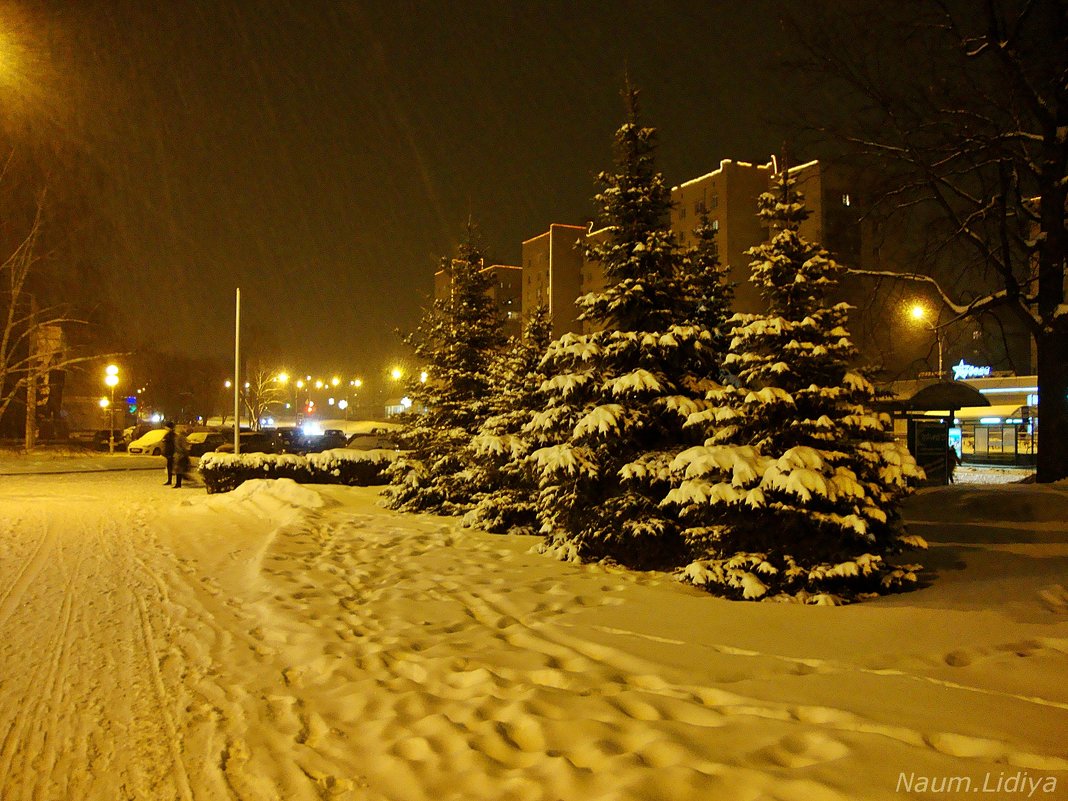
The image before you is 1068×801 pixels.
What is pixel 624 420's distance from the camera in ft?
37.1

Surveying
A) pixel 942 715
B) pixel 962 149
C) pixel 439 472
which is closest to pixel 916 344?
pixel 962 149

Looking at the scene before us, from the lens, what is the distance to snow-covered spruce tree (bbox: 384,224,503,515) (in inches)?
698

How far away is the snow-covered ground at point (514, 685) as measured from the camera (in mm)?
4289

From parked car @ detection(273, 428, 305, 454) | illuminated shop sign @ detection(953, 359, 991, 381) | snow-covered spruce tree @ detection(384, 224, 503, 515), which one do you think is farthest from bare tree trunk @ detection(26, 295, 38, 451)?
illuminated shop sign @ detection(953, 359, 991, 381)

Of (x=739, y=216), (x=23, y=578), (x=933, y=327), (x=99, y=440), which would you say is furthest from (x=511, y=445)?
(x=739, y=216)

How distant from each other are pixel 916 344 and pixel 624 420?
189 ft

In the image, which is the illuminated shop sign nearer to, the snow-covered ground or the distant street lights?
the distant street lights

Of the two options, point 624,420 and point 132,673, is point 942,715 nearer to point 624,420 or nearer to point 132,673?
point 132,673

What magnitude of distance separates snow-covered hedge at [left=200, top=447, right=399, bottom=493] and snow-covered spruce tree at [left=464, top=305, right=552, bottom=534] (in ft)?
23.2

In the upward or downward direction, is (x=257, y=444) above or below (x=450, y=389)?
below

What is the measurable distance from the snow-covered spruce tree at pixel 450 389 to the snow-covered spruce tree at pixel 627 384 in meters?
5.39

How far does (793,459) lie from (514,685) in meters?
4.48

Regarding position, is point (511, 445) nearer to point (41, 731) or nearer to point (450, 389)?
point (450, 389)

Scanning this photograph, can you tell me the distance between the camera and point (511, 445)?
46.3 ft
